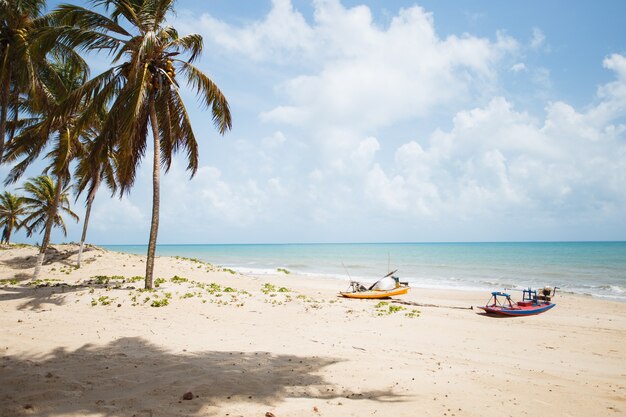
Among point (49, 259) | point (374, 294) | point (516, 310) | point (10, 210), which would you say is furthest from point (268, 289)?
point (10, 210)

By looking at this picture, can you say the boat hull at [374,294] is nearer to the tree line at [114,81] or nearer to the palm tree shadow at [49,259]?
the tree line at [114,81]

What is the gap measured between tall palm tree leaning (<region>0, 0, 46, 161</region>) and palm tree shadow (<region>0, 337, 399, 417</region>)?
40.2ft

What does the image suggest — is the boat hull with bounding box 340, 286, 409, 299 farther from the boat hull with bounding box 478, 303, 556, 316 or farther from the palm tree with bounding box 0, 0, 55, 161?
the palm tree with bounding box 0, 0, 55, 161

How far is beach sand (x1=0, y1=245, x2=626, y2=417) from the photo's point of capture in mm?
4695

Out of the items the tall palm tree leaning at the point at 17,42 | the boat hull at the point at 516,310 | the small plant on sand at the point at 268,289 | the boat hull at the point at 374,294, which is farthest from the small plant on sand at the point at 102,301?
the boat hull at the point at 516,310

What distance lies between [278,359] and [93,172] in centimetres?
1139

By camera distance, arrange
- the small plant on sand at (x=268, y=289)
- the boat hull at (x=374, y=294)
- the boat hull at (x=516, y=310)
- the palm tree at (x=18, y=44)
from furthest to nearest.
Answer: the boat hull at (x=374, y=294) < the small plant on sand at (x=268, y=289) < the boat hull at (x=516, y=310) < the palm tree at (x=18, y=44)

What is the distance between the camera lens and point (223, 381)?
530cm

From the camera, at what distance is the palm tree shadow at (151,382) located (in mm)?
4375

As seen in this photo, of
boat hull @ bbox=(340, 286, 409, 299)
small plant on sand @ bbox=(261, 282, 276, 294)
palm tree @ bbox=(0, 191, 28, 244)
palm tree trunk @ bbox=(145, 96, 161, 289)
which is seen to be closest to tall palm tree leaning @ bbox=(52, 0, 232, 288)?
palm tree trunk @ bbox=(145, 96, 161, 289)

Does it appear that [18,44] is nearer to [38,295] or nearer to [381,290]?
[38,295]

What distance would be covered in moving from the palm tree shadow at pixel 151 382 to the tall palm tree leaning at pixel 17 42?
12259 mm

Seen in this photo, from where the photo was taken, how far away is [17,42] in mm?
13703

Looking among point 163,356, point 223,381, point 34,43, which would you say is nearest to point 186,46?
point 34,43
